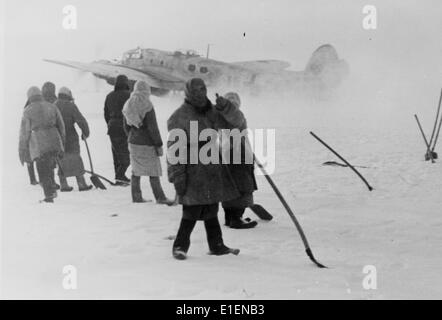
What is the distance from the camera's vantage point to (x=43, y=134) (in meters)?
6.59

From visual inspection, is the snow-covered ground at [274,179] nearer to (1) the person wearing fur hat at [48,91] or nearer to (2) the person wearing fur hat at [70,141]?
(2) the person wearing fur hat at [70,141]

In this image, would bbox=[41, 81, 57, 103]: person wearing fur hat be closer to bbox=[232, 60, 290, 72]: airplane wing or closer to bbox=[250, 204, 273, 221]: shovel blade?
bbox=[250, 204, 273, 221]: shovel blade

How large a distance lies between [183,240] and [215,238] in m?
0.26

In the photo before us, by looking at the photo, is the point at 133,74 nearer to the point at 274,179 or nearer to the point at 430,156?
the point at 274,179

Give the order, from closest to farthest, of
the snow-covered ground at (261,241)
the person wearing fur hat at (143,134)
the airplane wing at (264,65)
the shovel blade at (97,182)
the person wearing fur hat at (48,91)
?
the snow-covered ground at (261,241), the person wearing fur hat at (143,134), the person wearing fur hat at (48,91), the shovel blade at (97,182), the airplane wing at (264,65)

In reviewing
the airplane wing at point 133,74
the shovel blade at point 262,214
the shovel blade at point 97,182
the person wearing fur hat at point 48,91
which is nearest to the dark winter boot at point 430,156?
the shovel blade at point 262,214

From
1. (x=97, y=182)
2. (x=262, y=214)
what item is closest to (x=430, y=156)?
(x=262, y=214)

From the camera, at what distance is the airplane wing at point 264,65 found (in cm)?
1277

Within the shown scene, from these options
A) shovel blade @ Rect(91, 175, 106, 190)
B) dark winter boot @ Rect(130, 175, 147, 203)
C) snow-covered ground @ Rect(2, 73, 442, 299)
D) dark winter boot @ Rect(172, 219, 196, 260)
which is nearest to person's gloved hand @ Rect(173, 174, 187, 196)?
dark winter boot @ Rect(172, 219, 196, 260)

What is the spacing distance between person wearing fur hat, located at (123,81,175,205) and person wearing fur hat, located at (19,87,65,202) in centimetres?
97

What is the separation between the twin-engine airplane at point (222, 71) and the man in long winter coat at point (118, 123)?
5.64 m

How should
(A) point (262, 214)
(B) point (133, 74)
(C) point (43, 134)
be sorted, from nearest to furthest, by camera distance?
(A) point (262, 214)
(C) point (43, 134)
(B) point (133, 74)

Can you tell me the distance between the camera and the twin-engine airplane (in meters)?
13.2

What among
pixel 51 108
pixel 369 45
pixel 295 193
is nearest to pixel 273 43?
pixel 369 45
